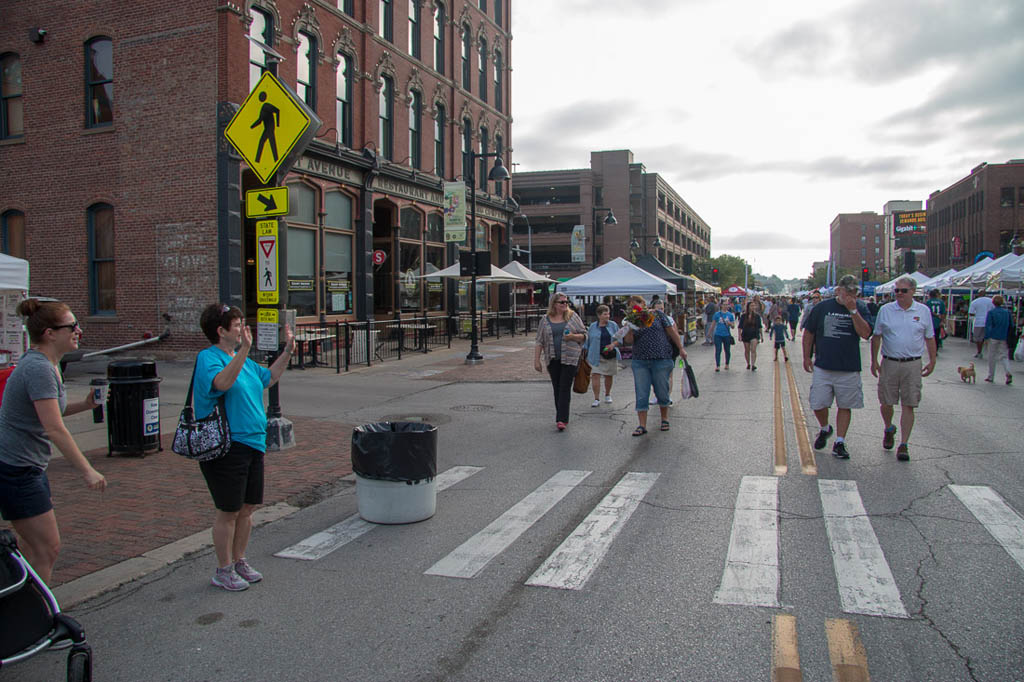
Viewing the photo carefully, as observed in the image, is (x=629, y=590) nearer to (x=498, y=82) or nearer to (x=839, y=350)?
(x=839, y=350)

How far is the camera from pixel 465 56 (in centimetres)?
2998

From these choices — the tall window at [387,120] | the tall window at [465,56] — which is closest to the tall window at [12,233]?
the tall window at [387,120]

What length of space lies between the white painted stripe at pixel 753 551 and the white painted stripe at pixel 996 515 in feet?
5.04

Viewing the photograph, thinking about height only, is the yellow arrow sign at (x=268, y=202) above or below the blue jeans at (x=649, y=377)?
above

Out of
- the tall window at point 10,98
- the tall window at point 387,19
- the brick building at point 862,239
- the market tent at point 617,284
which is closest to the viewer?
the tall window at point 10,98

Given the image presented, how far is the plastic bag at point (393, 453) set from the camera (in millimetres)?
5918

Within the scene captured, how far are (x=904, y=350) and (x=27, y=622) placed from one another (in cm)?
812

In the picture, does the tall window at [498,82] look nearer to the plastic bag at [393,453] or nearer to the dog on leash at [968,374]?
the dog on leash at [968,374]

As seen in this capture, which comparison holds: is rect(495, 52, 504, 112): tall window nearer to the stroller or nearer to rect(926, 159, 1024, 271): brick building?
the stroller

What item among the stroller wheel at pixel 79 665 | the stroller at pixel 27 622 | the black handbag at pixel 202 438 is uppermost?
the black handbag at pixel 202 438

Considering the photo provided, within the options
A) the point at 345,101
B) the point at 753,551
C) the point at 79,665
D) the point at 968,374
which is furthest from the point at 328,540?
the point at 345,101

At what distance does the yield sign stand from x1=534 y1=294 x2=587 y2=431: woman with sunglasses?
3.50 meters

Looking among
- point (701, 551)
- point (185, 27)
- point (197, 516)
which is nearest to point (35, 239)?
point (185, 27)

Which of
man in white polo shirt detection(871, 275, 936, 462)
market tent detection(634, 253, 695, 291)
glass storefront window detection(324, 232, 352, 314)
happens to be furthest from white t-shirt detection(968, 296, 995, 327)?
glass storefront window detection(324, 232, 352, 314)
